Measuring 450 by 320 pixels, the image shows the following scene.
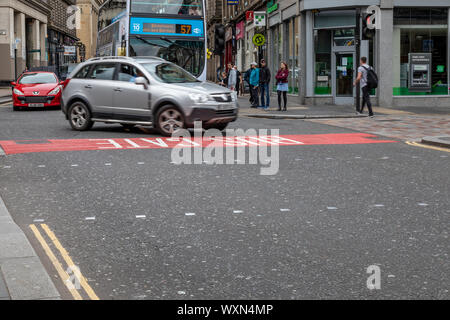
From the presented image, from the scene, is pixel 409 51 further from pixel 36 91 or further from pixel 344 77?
pixel 36 91

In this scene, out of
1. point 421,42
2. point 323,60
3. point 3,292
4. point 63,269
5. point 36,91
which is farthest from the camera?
point 323,60

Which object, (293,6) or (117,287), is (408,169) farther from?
(293,6)

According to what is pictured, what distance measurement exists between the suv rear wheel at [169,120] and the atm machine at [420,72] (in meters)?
15.1

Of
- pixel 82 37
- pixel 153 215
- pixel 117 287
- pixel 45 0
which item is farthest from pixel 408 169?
pixel 82 37

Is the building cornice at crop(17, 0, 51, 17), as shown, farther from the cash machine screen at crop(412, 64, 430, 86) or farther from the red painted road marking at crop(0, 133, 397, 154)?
the red painted road marking at crop(0, 133, 397, 154)

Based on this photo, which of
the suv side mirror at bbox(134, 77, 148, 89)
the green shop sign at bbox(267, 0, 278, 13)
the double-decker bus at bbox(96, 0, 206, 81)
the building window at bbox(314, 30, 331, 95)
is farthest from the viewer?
the green shop sign at bbox(267, 0, 278, 13)

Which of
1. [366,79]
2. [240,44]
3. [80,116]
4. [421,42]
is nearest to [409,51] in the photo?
[421,42]

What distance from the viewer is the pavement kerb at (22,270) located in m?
4.02

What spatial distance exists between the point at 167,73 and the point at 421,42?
48.7ft

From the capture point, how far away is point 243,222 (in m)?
6.19

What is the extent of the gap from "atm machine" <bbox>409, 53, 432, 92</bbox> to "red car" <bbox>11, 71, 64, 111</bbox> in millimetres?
13374

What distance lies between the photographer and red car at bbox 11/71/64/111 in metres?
23.6

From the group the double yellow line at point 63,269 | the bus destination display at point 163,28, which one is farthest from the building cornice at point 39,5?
the double yellow line at point 63,269

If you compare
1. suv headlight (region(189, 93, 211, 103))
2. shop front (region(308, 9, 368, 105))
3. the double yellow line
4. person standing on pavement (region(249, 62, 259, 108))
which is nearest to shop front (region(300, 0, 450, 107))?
shop front (region(308, 9, 368, 105))
